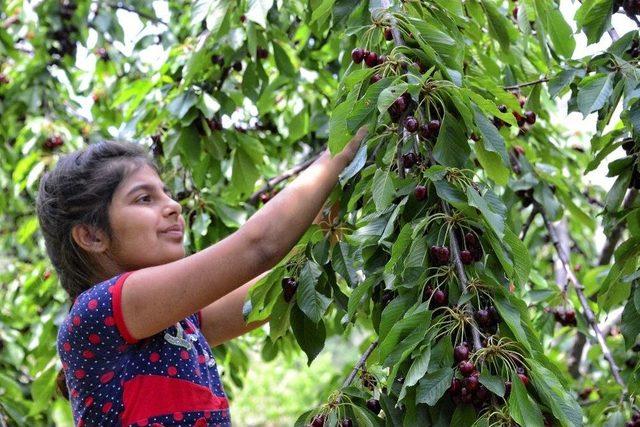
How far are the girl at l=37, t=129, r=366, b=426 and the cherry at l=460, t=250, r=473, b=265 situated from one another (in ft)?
1.11

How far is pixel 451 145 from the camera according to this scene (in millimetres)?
1669

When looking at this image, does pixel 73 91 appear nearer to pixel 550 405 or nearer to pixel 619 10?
pixel 619 10

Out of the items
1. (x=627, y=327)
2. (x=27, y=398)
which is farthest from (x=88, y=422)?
(x=27, y=398)

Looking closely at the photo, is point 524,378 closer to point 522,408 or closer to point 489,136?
point 522,408

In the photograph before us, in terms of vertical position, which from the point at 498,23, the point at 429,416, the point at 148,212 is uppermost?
the point at 498,23

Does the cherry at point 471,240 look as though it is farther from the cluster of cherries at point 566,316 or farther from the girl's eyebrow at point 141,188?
the cluster of cherries at point 566,316

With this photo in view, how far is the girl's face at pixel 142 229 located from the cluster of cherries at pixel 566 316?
1.30m

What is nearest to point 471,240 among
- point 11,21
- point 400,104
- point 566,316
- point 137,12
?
point 400,104

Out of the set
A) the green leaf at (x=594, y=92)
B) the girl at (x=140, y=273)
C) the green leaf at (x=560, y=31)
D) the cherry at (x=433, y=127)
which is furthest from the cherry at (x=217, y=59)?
the cherry at (x=433, y=127)

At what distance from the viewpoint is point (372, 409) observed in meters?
1.66

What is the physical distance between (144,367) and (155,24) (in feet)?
9.78

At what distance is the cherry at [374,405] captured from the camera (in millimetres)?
1656

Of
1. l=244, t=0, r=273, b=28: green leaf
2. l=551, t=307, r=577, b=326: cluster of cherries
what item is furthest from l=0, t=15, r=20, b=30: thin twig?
l=551, t=307, r=577, b=326: cluster of cherries

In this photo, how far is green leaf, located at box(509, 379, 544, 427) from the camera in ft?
4.39
